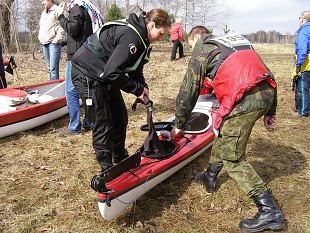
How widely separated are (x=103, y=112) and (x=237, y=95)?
1417mm

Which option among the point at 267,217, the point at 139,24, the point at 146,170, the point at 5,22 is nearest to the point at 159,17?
the point at 139,24

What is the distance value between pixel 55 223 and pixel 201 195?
1.68m

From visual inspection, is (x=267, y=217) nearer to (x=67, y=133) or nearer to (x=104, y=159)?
(x=104, y=159)

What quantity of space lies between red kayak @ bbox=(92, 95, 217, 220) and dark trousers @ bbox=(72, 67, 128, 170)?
0.45m

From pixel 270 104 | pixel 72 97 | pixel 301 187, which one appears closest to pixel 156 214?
pixel 270 104

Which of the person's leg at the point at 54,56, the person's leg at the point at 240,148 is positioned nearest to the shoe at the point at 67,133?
the person's leg at the point at 54,56

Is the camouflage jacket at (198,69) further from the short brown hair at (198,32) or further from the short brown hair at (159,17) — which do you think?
the short brown hair at (159,17)

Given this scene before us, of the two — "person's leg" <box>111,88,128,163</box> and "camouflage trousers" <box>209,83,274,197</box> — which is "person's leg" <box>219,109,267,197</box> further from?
"person's leg" <box>111,88,128,163</box>

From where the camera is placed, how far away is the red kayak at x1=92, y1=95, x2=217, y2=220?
2980 mm

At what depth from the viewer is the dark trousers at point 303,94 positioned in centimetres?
657

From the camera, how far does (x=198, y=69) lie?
3.18 m

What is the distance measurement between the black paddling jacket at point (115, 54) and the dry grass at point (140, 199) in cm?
135

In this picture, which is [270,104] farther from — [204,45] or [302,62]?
[302,62]

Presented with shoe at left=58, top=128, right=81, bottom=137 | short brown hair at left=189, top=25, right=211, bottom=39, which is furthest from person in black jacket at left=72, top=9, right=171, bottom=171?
shoe at left=58, top=128, right=81, bottom=137
